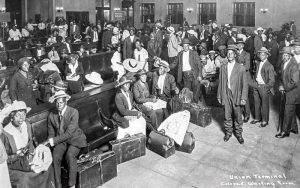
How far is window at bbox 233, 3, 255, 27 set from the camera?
20359 millimetres

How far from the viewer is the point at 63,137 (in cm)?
464

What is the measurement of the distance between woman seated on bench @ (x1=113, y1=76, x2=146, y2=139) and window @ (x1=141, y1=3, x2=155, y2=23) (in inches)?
798

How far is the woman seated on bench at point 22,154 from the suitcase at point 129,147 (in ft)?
4.33

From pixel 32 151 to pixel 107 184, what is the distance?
1.27 meters

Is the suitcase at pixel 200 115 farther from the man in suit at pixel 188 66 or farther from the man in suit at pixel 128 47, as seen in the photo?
the man in suit at pixel 128 47

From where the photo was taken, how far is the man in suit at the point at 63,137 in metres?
4.58

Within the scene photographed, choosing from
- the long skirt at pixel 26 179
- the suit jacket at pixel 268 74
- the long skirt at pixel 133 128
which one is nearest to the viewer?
the long skirt at pixel 26 179

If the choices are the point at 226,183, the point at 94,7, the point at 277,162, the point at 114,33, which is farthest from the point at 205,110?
the point at 94,7

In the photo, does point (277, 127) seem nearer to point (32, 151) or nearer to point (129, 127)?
point (129, 127)

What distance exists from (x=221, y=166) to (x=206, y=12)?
18579 millimetres

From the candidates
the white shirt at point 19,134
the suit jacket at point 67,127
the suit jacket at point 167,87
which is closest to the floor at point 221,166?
the suit jacket at point 67,127

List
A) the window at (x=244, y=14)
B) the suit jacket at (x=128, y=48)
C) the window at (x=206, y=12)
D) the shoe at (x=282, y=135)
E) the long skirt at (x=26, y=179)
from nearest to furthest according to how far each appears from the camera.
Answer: the long skirt at (x=26, y=179) → the shoe at (x=282, y=135) → the suit jacket at (x=128, y=48) → the window at (x=244, y=14) → the window at (x=206, y=12)

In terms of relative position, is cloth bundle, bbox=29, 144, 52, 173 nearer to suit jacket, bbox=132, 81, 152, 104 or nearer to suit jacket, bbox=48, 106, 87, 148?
suit jacket, bbox=48, 106, 87, 148

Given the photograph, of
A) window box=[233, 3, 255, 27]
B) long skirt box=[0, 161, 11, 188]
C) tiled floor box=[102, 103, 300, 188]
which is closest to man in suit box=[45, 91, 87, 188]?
tiled floor box=[102, 103, 300, 188]
